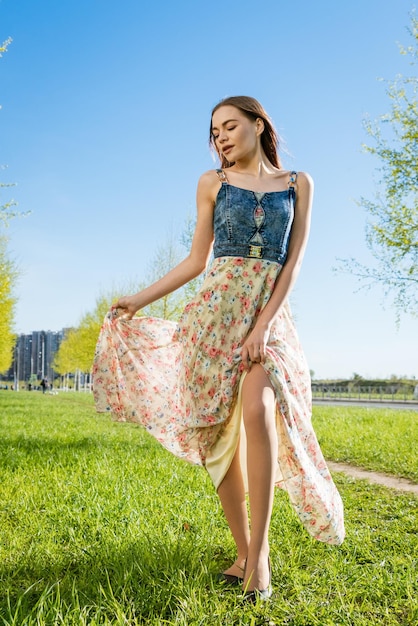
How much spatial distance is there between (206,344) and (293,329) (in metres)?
0.48

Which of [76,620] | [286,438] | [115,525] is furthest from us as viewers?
[115,525]

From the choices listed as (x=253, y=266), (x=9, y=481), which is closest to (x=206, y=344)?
(x=253, y=266)

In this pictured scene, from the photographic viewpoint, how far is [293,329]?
10.7 feet

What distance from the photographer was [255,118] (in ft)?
10.7

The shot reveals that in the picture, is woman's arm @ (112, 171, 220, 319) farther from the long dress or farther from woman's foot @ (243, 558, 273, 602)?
woman's foot @ (243, 558, 273, 602)

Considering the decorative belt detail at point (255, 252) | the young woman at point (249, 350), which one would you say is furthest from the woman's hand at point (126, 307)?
the decorative belt detail at point (255, 252)

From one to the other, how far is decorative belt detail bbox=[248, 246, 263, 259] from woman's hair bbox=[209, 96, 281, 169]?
577mm

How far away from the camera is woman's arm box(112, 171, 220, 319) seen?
3268 millimetres

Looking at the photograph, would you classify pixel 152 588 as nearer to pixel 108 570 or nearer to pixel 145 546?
pixel 108 570

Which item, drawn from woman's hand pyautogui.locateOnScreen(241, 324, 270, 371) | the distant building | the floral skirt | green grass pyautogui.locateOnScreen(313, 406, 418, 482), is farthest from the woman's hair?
the distant building

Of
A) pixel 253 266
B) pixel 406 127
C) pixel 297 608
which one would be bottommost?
pixel 297 608

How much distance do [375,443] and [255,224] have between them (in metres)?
7.09

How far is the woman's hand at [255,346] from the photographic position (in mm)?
2873

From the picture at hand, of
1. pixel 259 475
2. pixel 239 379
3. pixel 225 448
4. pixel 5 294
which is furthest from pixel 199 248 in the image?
pixel 5 294
